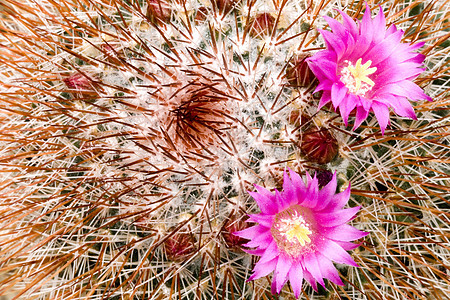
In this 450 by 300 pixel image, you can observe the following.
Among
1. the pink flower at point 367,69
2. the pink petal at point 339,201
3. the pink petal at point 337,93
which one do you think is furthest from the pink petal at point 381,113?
the pink petal at point 339,201

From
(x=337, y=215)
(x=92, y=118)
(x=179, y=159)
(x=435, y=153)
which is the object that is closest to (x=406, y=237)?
(x=435, y=153)

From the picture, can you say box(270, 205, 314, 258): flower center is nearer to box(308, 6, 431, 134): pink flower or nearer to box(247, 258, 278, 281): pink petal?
box(247, 258, 278, 281): pink petal

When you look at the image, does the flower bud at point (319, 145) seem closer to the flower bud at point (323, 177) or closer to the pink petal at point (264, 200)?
the flower bud at point (323, 177)

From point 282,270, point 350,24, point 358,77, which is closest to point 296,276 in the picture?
point 282,270

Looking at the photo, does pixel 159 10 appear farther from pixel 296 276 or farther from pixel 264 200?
pixel 296 276

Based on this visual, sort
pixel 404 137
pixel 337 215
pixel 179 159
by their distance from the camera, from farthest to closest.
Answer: pixel 404 137 < pixel 179 159 < pixel 337 215

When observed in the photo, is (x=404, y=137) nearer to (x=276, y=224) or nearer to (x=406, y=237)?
(x=406, y=237)

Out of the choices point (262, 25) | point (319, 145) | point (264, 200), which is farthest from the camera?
point (262, 25)

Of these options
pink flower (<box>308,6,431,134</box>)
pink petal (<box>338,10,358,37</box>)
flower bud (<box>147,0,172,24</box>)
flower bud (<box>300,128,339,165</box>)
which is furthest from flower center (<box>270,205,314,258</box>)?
flower bud (<box>147,0,172,24</box>)
